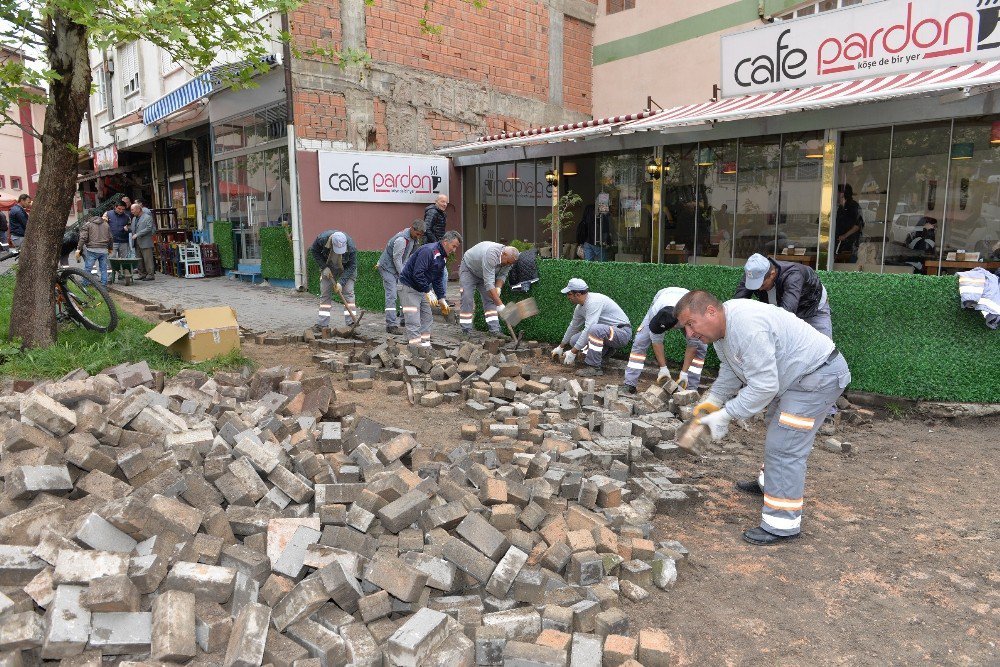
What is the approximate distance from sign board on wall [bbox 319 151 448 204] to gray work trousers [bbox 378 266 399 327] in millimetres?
4907

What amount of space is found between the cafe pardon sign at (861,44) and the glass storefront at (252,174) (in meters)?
8.98

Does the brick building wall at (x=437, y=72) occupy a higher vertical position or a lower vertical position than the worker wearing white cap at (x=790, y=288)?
higher

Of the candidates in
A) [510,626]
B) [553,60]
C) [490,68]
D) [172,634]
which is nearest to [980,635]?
[510,626]

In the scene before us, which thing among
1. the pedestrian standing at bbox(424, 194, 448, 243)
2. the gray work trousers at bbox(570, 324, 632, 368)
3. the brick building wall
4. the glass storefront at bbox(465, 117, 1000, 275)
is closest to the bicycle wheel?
the pedestrian standing at bbox(424, 194, 448, 243)

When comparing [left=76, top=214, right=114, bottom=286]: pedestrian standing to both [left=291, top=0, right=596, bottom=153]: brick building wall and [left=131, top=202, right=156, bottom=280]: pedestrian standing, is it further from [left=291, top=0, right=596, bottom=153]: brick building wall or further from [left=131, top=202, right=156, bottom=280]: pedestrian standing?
[left=291, top=0, right=596, bottom=153]: brick building wall

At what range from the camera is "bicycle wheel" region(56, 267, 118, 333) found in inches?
310

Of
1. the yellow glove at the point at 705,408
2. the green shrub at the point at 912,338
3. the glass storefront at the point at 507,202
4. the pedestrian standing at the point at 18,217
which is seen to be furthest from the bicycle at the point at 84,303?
the glass storefront at the point at 507,202

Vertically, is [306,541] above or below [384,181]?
below

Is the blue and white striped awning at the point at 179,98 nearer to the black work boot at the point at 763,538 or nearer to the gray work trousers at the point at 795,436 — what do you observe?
the gray work trousers at the point at 795,436

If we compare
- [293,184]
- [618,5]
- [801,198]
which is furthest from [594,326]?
[618,5]

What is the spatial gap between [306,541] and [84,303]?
6410mm

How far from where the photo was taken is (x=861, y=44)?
8.53 m

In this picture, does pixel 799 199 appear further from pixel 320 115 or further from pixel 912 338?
pixel 320 115

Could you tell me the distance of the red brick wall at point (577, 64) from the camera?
696 inches
